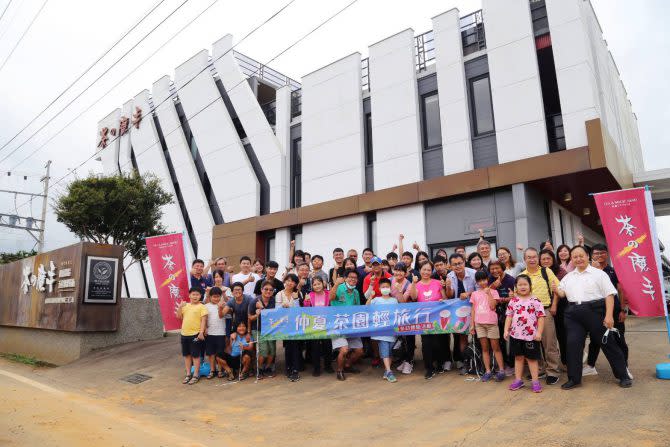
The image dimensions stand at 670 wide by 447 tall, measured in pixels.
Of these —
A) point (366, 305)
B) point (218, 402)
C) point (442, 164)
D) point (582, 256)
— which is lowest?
point (218, 402)

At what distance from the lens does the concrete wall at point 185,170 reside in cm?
2044

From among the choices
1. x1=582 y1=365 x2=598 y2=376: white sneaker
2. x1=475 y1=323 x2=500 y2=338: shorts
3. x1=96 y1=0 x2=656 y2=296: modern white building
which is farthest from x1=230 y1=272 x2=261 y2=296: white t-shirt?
x1=96 y1=0 x2=656 y2=296: modern white building

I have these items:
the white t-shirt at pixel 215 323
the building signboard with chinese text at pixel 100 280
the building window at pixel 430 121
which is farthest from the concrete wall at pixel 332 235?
the white t-shirt at pixel 215 323

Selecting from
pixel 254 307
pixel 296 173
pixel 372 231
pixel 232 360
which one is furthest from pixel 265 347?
pixel 296 173

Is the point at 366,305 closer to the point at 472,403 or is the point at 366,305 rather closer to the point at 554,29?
the point at 472,403

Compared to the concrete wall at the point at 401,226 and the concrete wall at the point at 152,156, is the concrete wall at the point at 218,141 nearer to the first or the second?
the concrete wall at the point at 152,156

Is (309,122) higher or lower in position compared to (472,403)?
higher

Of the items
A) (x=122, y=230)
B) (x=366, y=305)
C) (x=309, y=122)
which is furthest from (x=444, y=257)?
(x=122, y=230)

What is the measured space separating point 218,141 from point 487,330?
1604 cm

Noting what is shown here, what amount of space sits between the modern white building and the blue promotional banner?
19.9 feet

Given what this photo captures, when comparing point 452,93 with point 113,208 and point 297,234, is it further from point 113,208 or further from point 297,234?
point 113,208

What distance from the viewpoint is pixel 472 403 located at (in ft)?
18.6

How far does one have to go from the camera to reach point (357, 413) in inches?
232

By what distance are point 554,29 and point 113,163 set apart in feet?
79.4
